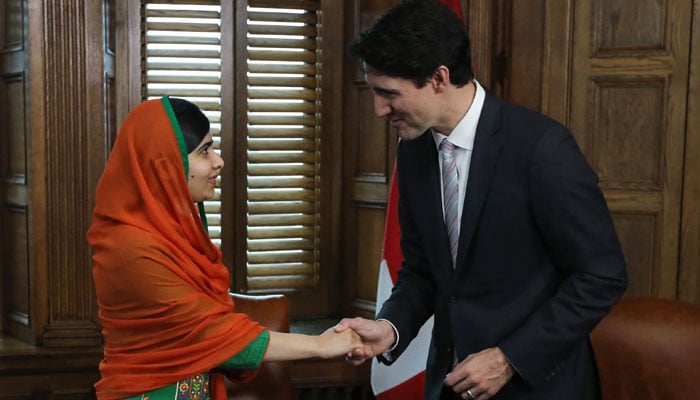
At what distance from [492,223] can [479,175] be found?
10 cm

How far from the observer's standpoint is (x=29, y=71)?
117 inches

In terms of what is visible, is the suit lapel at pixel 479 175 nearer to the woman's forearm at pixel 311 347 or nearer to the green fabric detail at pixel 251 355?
the woman's forearm at pixel 311 347

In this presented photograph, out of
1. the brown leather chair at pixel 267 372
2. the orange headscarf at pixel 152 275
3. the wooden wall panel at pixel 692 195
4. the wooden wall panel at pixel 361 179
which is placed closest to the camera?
the orange headscarf at pixel 152 275

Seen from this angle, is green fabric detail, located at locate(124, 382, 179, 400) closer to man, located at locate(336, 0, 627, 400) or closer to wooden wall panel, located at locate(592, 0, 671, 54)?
man, located at locate(336, 0, 627, 400)


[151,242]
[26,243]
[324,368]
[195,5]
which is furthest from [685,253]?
[26,243]

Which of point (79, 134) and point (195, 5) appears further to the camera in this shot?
point (195, 5)

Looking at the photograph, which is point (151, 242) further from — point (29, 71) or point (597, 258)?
point (29, 71)

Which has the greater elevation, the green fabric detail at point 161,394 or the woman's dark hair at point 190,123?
the woman's dark hair at point 190,123

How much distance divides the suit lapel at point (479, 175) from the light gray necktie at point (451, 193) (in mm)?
76

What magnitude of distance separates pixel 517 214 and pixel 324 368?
6.05ft

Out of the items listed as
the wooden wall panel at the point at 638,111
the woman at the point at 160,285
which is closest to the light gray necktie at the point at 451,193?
the woman at the point at 160,285

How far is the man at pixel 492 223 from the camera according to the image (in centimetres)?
153

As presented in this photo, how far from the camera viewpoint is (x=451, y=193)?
1690 mm

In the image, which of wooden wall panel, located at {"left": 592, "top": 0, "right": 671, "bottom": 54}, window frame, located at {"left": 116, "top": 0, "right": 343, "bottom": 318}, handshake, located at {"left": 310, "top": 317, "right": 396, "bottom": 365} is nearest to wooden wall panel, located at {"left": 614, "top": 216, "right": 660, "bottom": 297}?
wooden wall panel, located at {"left": 592, "top": 0, "right": 671, "bottom": 54}
